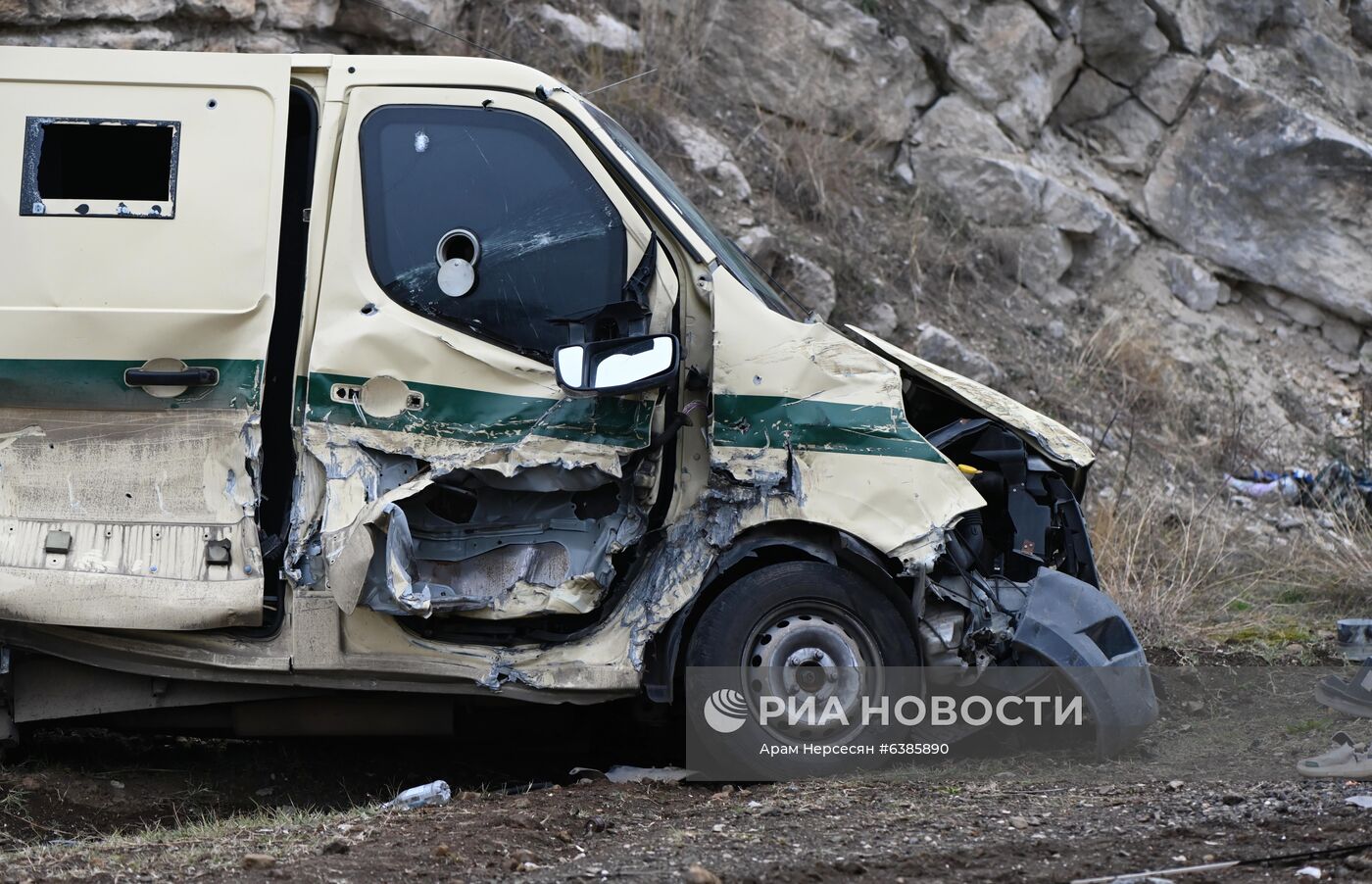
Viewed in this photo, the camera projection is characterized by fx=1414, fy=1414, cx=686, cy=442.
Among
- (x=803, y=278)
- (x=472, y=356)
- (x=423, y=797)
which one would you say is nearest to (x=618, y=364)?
(x=472, y=356)

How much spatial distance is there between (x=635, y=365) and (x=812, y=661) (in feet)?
3.59

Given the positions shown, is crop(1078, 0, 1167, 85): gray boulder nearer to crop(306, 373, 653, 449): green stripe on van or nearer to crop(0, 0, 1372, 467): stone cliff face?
crop(0, 0, 1372, 467): stone cliff face

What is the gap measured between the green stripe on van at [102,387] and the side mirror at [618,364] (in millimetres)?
961

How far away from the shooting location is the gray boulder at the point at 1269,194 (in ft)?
34.8

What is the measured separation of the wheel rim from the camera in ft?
14.6

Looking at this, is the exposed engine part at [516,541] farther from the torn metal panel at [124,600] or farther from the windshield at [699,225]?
the windshield at [699,225]

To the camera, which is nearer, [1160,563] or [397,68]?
[397,68]

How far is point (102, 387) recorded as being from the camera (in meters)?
4.25

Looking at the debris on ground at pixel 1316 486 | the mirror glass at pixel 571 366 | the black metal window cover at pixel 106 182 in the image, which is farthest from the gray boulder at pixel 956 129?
the black metal window cover at pixel 106 182

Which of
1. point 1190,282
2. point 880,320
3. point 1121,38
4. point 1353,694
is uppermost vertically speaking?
point 1121,38

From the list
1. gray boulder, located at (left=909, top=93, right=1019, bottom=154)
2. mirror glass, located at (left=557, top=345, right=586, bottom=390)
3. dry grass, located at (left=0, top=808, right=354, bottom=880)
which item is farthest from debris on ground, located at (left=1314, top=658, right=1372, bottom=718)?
gray boulder, located at (left=909, top=93, right=1019, bottom=154)

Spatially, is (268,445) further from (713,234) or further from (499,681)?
(713,234)

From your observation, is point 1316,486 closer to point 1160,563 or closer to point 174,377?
point 1160,563

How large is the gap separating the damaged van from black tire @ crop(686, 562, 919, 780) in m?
0.01
